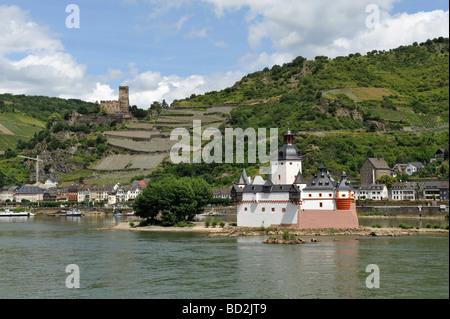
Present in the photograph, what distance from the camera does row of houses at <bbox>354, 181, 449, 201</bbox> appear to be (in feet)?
271

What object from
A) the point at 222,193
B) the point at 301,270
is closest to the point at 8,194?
the point at 222,193

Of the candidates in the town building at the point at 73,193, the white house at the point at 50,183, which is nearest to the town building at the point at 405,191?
the town building at the point at 73,193

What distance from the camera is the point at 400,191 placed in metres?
88.6

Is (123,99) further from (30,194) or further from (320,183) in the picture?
(320,183)

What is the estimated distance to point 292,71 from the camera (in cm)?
17550

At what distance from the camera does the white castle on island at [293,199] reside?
175 feet

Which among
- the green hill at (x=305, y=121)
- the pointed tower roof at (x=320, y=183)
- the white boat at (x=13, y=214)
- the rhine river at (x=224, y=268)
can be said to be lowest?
the rhine river at (x=224, y=268)

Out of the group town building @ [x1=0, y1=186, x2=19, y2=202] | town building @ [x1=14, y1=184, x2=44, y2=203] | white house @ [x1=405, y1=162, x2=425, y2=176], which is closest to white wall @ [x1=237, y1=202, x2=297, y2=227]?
white house @ [x1=405, y1=162, x2=425, y2=176]

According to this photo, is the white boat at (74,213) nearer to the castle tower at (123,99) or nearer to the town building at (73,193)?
the town building at (73,193)

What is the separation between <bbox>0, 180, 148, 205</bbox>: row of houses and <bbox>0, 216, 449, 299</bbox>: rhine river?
68.9 metres

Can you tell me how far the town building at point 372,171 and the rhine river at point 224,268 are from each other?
47806 millimetres

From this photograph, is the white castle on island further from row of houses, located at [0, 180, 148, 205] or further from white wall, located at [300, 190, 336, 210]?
row of houses, located at [0, 180, 148, 205]

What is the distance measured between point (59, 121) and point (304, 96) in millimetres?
66447
